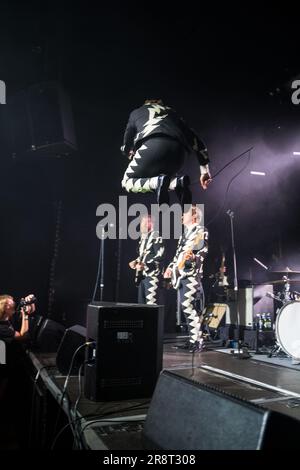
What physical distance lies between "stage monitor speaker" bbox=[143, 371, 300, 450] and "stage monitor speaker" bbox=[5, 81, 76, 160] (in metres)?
3.71

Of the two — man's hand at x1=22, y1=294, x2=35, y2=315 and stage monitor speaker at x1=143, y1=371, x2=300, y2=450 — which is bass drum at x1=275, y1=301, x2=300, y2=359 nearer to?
stage monitor speaker at x1=143, y1=371, x2=300, y2=450

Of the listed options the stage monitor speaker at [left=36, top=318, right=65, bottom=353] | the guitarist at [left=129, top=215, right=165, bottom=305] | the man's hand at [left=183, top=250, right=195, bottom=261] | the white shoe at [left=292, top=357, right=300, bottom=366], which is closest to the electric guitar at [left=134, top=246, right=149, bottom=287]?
the guitarist at [left=129, top=215, right=165, bottom=305]

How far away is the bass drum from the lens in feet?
12.1

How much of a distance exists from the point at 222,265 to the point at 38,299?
12.4 feet

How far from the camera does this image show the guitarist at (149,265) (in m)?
4.60

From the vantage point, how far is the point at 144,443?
52.3 inches

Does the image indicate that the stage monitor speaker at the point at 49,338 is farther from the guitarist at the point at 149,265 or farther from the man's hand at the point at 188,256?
the man's hand at the point at 188,256

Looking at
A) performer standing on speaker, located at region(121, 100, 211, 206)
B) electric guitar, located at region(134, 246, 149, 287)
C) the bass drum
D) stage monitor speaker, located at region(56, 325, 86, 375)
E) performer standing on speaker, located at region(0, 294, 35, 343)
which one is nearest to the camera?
stage monitor speaker, located at region(56, 325, 86, 375)

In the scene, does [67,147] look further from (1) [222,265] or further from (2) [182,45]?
(1) [222,265]

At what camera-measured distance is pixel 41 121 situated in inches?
175

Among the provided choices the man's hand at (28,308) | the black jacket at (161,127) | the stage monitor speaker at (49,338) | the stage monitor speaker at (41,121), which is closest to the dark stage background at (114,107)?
the stage monitor speaker at (41,121)

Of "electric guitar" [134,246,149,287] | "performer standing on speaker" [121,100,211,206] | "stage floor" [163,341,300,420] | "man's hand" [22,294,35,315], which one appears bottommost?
"stage floor" [163,341,300,420]

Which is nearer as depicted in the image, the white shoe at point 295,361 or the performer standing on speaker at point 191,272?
the white shoe at point 295,361

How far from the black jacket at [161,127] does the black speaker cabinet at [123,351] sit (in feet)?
5.21
